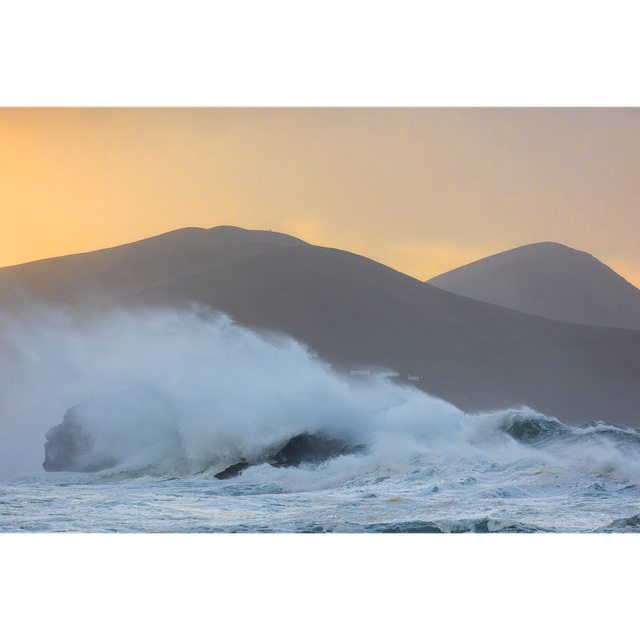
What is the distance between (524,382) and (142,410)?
834 inches

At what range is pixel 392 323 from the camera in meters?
26.8

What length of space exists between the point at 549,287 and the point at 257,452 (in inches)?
646

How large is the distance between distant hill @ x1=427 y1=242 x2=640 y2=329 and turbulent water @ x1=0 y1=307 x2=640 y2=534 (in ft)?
16.5

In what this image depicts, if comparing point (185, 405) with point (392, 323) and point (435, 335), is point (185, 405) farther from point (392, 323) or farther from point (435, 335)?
point (435, 335)

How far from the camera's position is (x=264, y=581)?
3883 mm

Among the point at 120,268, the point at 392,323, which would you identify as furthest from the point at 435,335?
the point at 120,268

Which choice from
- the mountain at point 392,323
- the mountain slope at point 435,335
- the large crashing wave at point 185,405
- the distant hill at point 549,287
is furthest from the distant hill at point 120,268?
the distant hill at point 549,287

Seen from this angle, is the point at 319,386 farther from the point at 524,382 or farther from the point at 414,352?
the point at 524,382

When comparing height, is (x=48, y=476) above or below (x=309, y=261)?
below

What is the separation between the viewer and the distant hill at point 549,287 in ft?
51.8

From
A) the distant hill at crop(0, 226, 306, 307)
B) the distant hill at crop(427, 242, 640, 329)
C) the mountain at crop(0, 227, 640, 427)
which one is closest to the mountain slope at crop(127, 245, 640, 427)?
the mountain at crop(0, 227, 640, 427)

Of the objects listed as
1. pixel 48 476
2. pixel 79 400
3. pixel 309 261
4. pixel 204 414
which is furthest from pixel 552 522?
pixel 309 261

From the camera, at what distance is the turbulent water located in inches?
236

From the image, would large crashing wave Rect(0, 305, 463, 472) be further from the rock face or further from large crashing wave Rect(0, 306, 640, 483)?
the rock face
